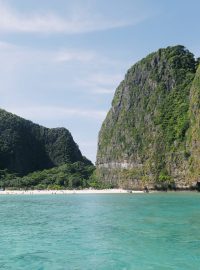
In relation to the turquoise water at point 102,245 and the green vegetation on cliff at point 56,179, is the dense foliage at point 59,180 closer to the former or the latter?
the green vegetation on cliff at point 56,179

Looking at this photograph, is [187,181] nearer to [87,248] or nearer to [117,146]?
[117,146]

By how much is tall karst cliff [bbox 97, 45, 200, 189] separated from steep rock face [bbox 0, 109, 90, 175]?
154ft

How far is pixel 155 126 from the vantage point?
370 feet

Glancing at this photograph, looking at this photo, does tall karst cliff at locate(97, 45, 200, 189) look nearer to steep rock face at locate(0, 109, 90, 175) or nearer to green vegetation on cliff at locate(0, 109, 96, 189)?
green vegetation on cliff at locate(0, 109, 96, 189)

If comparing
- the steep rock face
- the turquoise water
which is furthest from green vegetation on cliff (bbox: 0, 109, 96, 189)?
the turquoise water

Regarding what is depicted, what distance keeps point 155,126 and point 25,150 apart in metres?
86.3

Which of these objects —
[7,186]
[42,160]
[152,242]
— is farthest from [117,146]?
[152,242]

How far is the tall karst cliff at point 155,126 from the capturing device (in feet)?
319

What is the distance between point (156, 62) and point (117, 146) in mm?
25733

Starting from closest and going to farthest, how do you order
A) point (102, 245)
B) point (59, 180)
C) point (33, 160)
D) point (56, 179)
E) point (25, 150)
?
point (102, 245)
point (59, 180)
point (56, 179)
point (25, 150)
point (33, 160)

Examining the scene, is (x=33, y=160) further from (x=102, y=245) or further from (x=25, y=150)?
(x=102, y=245)

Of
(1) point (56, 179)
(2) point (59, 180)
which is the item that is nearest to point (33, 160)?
(1) point (56, 179)

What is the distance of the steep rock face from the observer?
172 m

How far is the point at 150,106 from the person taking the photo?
118 m
